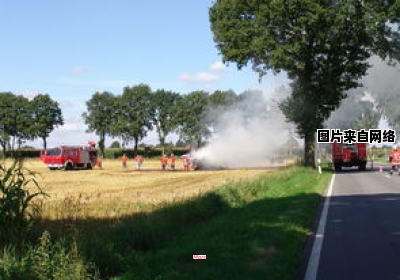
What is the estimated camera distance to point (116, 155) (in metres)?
113

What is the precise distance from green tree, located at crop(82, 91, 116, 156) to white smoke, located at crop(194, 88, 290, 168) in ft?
217

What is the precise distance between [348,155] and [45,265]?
4102 centimetres

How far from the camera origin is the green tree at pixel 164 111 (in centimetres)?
11312

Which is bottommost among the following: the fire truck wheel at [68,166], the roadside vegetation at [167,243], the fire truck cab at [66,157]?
the roadside vegetation at [167,243]

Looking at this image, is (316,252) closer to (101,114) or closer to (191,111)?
(191,111)

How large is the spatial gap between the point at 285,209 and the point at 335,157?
32205mm

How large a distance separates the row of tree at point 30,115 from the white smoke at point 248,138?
230ft

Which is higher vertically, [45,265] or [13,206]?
[13,206]

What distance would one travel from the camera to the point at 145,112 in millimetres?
117125

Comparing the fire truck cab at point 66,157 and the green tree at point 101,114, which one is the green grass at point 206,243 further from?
the green tree at point 101,114

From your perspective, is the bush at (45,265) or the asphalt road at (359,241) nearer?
the bush at (45,265)

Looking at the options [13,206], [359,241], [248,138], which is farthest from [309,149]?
[13,206]

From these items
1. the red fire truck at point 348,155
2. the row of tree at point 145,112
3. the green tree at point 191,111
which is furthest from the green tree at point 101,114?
the red fire truck at point 348,155

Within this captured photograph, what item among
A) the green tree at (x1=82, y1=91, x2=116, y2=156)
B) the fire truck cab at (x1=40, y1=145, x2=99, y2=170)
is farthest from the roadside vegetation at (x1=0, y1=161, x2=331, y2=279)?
the green tree at (x1=82, y1=91, x2=116, y2=156)
